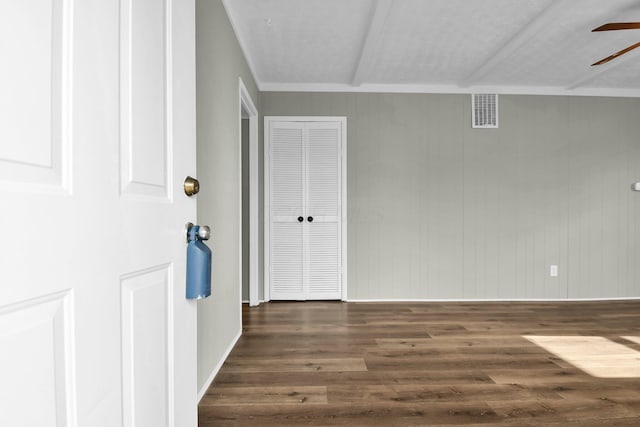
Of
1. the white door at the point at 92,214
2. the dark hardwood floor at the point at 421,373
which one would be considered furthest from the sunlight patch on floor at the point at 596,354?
the white door at the point at 92,214

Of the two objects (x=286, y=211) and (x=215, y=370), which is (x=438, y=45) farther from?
(x=215, y=370)

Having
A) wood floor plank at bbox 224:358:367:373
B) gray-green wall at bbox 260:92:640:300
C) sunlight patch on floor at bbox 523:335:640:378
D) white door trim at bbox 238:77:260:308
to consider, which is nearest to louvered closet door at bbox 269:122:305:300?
white door trim at bbox 238:77:260:308

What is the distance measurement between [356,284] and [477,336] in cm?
153

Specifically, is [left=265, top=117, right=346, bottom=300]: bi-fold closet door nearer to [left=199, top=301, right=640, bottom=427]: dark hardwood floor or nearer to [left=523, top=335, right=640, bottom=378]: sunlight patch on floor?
[left=199, top=301, right=640, bottom=427]: dark hardwood floor

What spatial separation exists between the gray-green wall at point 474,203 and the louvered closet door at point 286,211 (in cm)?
40

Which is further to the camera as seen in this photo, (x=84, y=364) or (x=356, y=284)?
(x=356, y=284)

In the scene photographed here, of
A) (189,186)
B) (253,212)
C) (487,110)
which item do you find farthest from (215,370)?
(487,110)

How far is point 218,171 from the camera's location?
2.33 metres

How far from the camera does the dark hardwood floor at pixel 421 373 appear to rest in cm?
175

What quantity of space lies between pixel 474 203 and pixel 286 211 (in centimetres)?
217

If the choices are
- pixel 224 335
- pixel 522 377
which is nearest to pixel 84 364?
pixel 224 335

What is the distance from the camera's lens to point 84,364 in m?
0.61

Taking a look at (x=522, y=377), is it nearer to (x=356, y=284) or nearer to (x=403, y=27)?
(x=356, y=284)

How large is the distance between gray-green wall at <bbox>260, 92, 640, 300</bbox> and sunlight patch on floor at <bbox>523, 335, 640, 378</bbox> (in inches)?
55.2
